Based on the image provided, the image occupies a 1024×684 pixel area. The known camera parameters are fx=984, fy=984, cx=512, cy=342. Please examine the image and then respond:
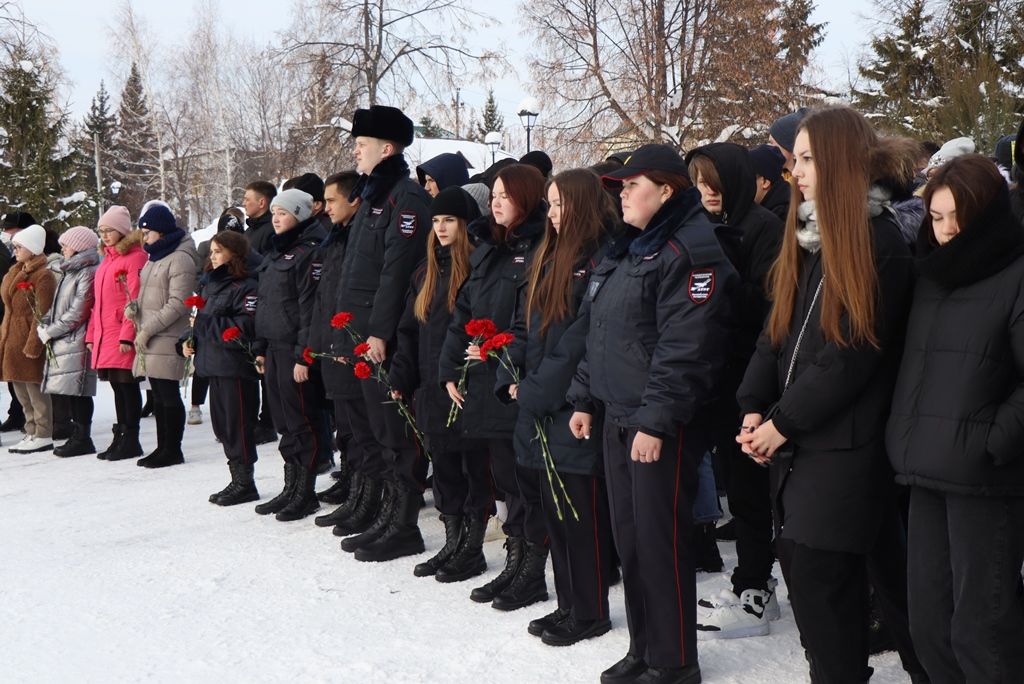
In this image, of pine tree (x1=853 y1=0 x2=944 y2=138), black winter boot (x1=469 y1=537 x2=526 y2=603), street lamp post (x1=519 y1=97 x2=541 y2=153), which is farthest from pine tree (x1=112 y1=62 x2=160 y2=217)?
black winter boot (x1=469 y1=537 x2=526 y2=603)

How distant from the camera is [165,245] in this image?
8.19 metres

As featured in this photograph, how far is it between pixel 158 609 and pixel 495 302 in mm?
2191

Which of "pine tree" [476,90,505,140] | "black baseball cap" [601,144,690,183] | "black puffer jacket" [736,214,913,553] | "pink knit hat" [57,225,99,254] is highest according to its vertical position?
"pine tree" [476,90,505,140]

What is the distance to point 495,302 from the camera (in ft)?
15.3

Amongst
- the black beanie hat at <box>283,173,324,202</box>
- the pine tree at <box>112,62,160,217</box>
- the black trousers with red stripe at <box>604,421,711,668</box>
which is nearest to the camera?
the black trousers with red stripe at <box>604,421,711,668</box>

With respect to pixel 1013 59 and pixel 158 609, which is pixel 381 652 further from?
pixel 1013 59

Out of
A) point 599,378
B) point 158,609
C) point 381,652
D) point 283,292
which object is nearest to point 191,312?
point 283,292

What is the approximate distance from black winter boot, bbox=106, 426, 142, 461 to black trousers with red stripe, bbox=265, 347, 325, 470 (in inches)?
108

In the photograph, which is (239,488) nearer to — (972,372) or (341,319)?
(341,319)

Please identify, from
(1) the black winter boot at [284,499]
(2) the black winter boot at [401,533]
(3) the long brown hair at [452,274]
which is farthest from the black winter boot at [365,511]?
(3) the long brown hair at [452,274]

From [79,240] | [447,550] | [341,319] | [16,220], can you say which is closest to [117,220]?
[79,240]

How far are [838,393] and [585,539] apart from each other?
1.51 meters

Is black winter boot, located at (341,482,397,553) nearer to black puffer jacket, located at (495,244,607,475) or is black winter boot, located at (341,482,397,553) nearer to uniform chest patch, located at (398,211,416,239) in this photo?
uniform chest patch, located at (398,211,416,239)

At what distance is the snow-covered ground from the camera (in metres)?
3.92
